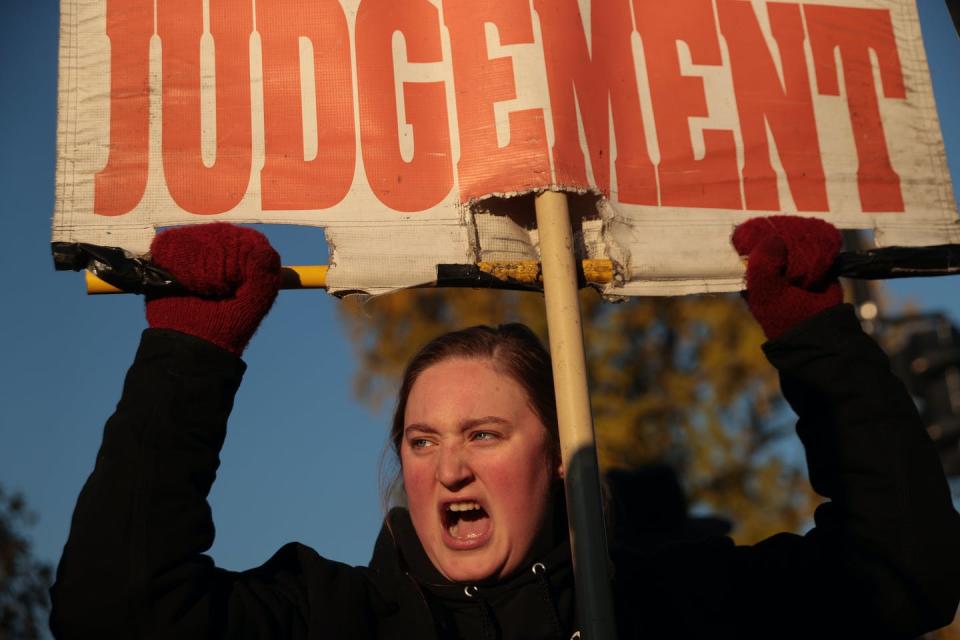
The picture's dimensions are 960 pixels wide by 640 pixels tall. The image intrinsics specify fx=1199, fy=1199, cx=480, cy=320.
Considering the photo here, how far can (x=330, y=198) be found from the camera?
2.70 metres

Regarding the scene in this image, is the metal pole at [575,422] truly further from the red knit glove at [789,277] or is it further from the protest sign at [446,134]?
the red knit glove at [789,277]

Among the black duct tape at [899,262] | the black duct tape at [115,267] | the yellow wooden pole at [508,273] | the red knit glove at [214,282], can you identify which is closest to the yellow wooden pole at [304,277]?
the yellow wooden pole at [508,273]

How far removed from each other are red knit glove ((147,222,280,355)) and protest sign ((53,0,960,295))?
14 cm

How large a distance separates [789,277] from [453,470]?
899 millimetres

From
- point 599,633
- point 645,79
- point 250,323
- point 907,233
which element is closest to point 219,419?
point 250,323

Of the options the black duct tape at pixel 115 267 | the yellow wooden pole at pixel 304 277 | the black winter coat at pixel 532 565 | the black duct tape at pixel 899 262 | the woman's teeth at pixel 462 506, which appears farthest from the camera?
the black duct tape at pixel 899 262

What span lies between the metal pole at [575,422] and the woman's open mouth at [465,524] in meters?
0.33

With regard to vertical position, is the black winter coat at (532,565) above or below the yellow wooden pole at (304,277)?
below

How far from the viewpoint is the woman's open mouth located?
268 centimetres

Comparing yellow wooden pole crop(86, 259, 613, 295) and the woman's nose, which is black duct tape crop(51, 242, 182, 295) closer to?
→ yellow wooden pole crop(86, 259, 613, 295)

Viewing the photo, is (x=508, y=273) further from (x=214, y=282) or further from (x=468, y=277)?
(x=214, y=282)

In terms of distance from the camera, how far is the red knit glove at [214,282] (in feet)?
7.97

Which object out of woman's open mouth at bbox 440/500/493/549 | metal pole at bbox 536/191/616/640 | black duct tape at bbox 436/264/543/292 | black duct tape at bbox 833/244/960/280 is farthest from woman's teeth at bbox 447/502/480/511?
black duct tape at bbox 833/244/960/280

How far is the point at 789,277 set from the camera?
2789 mm
